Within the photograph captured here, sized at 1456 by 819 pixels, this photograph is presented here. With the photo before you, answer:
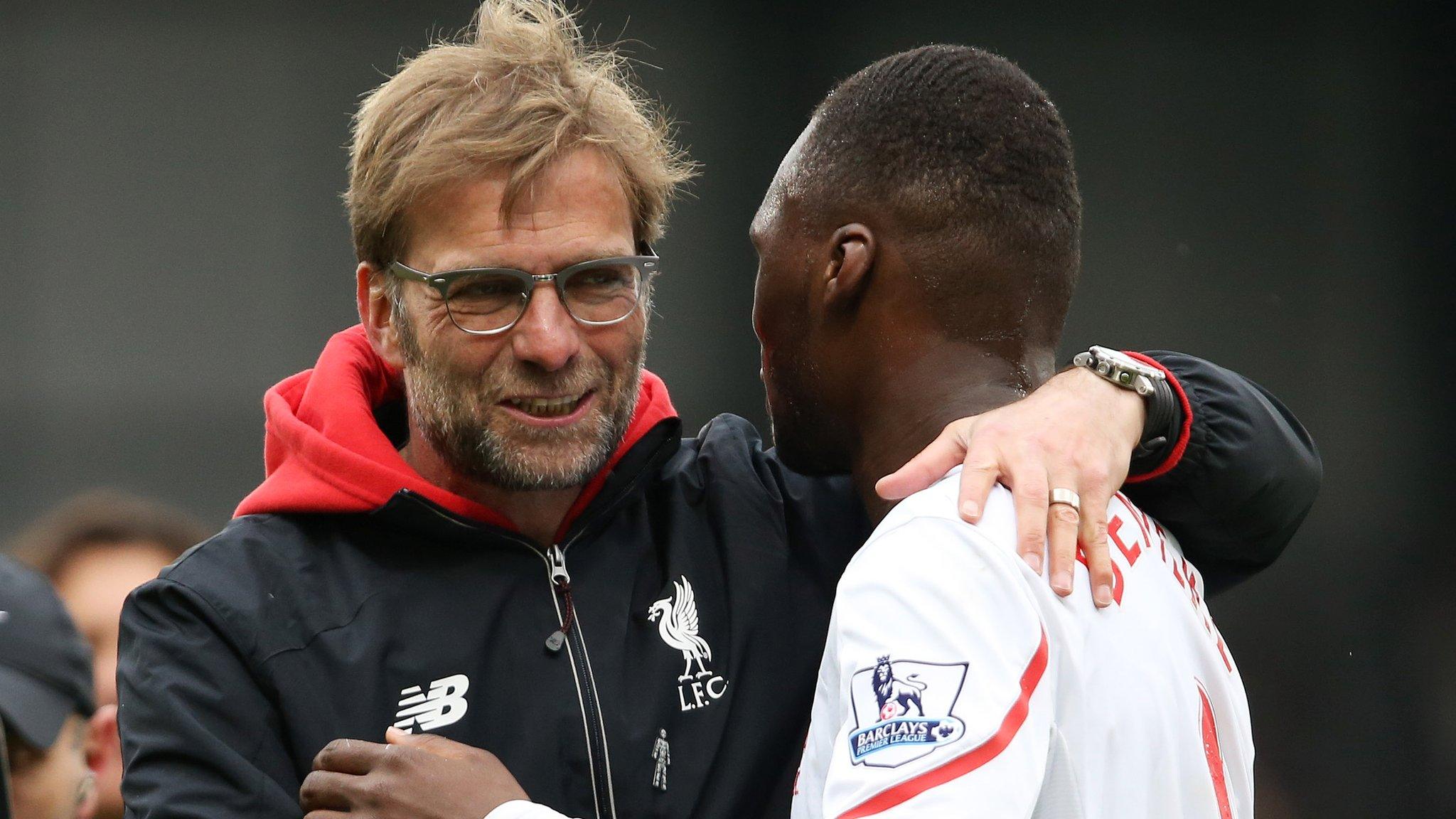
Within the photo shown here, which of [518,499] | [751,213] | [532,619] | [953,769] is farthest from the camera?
[751,213]

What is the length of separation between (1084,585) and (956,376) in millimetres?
353

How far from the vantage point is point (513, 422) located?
7.12 feet

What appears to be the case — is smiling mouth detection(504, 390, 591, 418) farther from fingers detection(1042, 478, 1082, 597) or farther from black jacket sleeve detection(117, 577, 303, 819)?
fingers detection(1042, 478, 1082, 597)

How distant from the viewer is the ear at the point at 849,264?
6.29 feet

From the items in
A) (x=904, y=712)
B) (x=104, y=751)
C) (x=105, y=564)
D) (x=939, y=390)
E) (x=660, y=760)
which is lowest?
(x=104, y=751)

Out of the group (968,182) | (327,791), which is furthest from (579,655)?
(968,182)

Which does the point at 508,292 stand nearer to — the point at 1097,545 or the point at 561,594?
the point at 561,594

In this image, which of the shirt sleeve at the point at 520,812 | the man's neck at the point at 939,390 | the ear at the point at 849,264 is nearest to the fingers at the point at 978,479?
the man's neck at the point at 939,390

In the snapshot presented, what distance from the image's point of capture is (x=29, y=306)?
4562 millimetres

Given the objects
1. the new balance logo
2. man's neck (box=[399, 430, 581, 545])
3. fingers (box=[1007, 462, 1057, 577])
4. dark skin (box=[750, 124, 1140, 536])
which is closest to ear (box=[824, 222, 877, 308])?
dark skin (box=[750, 124, 1140, 536])

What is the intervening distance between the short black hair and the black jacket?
370 mm

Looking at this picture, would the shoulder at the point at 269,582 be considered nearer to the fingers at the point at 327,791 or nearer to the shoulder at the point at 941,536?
the fingers at the point at 327,791

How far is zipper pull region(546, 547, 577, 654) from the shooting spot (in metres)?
2.07

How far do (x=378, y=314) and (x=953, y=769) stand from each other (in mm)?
1283
